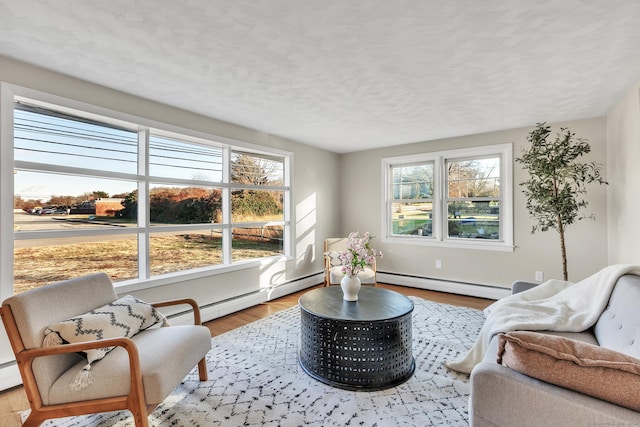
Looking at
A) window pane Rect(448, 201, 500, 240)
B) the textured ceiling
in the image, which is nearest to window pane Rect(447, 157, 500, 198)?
window pane Rect(448, 201, 500, 240)

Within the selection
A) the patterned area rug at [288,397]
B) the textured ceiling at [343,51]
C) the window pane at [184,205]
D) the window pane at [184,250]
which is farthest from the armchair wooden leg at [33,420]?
the textured ceiling at [343,51]

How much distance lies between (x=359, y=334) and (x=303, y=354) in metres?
0.57

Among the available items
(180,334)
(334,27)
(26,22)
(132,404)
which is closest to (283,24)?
(334,27)

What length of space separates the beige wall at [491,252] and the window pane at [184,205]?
2.61 metres

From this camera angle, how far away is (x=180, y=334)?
1.87m

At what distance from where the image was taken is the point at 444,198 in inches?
180

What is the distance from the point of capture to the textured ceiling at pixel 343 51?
162 centimetres

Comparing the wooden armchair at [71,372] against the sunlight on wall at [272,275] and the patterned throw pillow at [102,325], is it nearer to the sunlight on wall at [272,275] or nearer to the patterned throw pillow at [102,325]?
the patterned throw pillow at [102,325]

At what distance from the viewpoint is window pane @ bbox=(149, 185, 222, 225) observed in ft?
10.2

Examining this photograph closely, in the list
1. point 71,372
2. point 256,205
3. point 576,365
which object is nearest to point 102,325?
point 71,372

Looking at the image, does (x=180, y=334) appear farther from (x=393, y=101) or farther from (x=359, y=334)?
(x=393, y=101)

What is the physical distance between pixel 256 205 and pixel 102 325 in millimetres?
2609

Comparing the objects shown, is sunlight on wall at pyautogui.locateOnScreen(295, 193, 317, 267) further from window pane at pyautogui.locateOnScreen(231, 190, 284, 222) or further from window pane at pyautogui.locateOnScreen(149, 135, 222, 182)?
window pane at pyautogui.locateOnScreen(149, 135, 222, 182)

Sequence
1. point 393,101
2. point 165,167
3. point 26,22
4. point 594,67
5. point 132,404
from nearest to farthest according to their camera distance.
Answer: point 132,404 < point 26,22 < point 594,67 < point 393,101 < point 165,167
